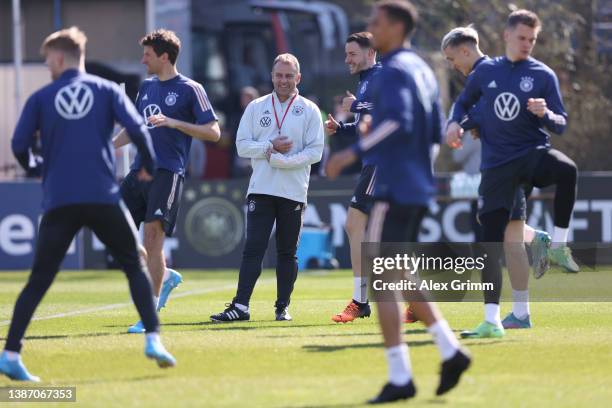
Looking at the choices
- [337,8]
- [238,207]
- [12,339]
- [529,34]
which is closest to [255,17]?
[337,8]

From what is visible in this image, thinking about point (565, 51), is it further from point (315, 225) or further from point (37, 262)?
point (37, 262)

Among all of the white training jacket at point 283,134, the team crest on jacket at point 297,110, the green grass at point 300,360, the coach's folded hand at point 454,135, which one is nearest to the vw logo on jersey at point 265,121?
the white training jacket at point 283,134

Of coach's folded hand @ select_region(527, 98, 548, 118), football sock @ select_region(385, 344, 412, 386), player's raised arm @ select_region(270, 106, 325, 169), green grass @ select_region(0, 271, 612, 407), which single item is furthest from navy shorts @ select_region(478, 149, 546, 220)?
football sock @ select_region(385, 344, 412, 386)

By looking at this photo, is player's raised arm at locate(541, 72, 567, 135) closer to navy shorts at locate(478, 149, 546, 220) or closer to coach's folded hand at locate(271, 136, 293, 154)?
navy shorts at locate(478, 149, 546, 220)

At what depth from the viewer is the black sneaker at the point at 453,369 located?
7539 millimetres

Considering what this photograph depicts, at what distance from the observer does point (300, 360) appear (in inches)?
354

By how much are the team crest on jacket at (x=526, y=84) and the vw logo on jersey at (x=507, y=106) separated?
95 millimetres

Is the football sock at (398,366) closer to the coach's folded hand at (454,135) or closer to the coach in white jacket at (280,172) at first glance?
the coach's folded hand at (454,135)

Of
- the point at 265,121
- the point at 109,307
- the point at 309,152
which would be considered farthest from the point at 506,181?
the point at 109,307

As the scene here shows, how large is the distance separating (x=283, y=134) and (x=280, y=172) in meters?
0.34

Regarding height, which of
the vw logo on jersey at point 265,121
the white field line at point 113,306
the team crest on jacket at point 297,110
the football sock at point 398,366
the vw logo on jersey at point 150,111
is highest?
the vw logo on jersey at point 150,111

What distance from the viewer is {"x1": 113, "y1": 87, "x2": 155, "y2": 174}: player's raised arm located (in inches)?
330

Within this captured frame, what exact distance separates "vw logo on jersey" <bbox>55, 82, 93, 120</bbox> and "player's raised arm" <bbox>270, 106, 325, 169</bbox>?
11.6 ft

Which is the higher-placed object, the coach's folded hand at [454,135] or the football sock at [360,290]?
the coach's folded hand at [454,135]
